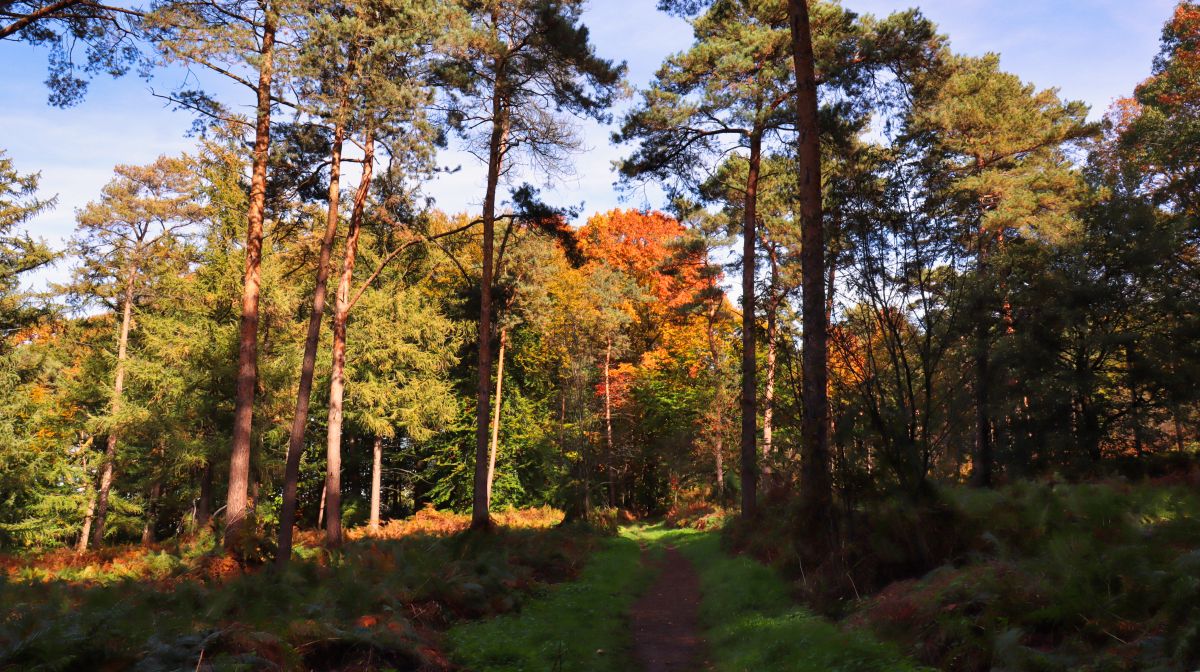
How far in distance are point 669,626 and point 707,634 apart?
109 cm

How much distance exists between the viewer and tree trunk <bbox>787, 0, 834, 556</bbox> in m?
9.40

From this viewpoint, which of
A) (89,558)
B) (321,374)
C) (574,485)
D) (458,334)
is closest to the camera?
(89,558)

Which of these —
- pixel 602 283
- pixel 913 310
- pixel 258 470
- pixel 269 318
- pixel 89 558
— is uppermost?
pixel 602 283

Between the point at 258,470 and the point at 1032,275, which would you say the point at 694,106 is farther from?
the point at 258,470

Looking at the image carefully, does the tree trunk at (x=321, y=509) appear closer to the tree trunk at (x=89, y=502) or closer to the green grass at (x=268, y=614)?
the tree trunk at (x=89, y=502)

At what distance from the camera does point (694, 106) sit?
16.6 m

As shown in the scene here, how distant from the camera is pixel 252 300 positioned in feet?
45.4

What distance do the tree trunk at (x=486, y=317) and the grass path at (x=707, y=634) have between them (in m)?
3.13

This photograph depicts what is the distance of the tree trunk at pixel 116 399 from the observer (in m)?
25.5

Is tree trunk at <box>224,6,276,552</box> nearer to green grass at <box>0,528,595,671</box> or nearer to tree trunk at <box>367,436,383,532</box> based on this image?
green grass at <box>0,528,595,671</box>

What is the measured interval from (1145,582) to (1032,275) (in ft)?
53.5

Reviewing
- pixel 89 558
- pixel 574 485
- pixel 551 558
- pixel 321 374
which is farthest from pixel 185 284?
pixel 551 558

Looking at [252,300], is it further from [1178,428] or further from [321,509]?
[1178,428]

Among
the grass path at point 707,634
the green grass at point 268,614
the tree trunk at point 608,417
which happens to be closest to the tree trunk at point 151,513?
the green grass at point 268,614
